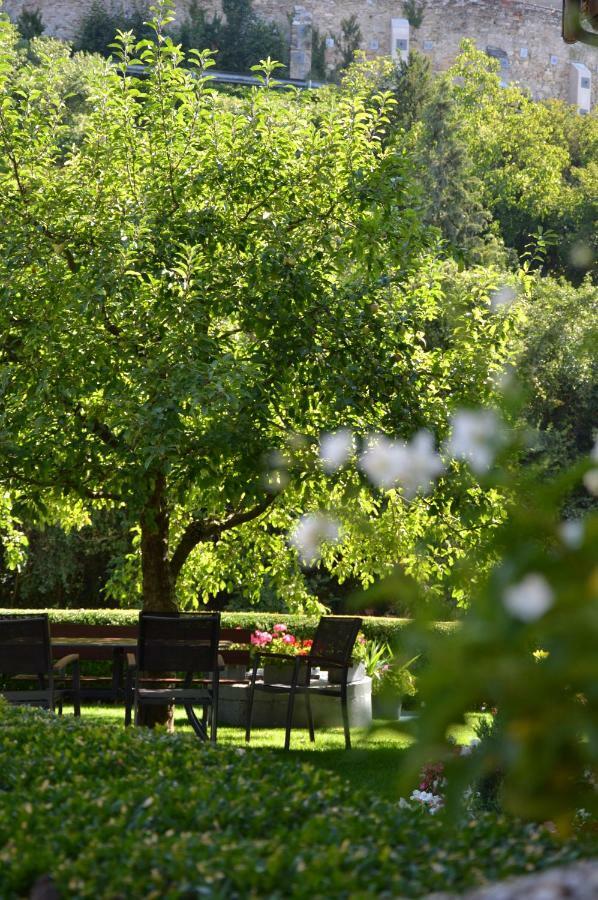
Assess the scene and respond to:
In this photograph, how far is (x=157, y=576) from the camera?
25.7 ft

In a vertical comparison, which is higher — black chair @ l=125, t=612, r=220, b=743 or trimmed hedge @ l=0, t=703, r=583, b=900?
trimmed hedge @ l=0, t=703, r=583, b=900

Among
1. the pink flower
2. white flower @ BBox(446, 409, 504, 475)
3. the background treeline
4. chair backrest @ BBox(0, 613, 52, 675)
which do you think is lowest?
the pink flower

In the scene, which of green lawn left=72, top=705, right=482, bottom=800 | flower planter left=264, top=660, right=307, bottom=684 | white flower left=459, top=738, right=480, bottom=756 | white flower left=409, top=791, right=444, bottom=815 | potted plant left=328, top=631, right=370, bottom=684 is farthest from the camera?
potted plant left=328, top=631, right=370, bottom=684

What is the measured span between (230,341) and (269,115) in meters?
1.55

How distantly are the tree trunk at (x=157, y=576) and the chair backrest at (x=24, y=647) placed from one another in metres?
0.77

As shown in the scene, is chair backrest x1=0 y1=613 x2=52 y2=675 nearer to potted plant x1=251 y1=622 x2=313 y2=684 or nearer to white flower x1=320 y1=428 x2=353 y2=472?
white flower x1=320 y1=428 x2=353 y2=472

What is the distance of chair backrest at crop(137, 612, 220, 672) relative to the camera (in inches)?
270

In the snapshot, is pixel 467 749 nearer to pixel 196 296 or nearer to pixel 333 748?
pixel 196 296

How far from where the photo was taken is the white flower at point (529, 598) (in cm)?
133

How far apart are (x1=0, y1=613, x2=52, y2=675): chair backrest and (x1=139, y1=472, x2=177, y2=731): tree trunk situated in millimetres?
773

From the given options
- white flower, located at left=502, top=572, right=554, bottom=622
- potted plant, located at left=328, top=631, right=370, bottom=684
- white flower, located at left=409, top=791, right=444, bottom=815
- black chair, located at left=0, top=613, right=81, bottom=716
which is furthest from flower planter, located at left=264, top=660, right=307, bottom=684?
white flower, located at left=502, top=572, right=554, bottom=622

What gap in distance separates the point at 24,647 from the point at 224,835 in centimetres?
504

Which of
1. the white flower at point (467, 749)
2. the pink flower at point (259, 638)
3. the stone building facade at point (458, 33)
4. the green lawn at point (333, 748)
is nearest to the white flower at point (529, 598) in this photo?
the white flower at point (467, 749)

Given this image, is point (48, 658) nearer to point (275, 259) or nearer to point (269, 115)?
point (275, 259)
